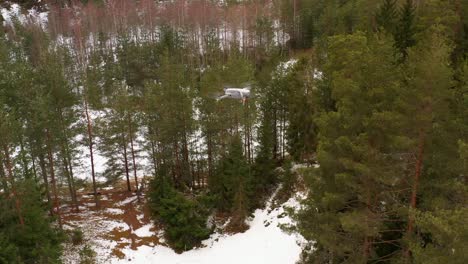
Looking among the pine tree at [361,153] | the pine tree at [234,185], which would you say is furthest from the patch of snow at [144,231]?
the pine tree at [361,153]

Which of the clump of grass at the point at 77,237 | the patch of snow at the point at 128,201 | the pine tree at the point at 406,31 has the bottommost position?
the patch of snow at the point at 128,201

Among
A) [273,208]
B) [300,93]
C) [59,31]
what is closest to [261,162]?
[273,208]

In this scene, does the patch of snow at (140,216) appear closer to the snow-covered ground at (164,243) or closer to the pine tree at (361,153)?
the snow-covered ground at (164,243)

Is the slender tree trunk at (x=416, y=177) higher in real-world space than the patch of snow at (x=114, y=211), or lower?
higher

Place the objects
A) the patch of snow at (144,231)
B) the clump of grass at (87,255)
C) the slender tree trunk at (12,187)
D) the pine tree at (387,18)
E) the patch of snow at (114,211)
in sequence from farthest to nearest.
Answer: the pine tree at (387,18)
the patch of snow at (114,211)
the patch of snow at (144,231)
the clump of grass at (87,255)
the slender tree trunk at (12,187)

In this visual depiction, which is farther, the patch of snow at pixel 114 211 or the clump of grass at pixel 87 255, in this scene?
the patch of snow at pixel 114 211

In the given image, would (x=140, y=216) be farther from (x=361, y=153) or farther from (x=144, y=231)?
(x=361, y=153)
